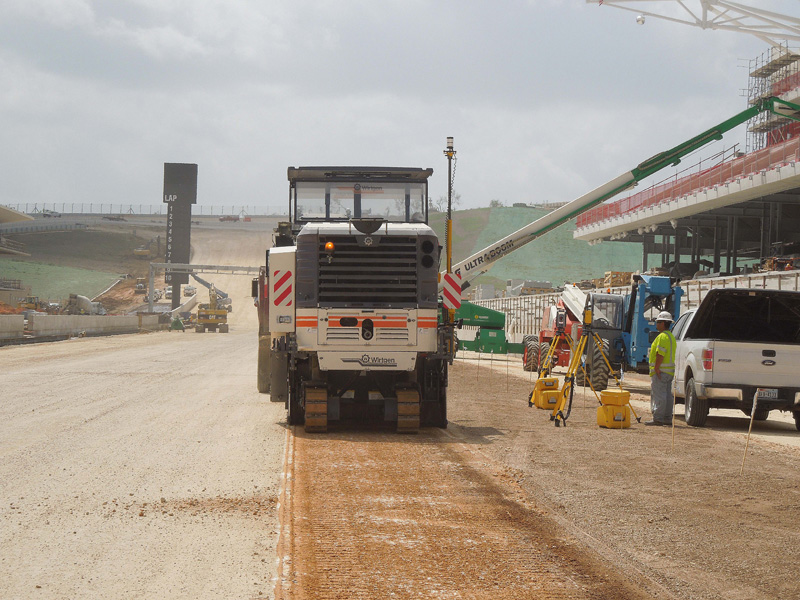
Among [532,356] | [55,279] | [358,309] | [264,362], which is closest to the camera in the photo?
[358,309]

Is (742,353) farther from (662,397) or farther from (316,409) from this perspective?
(316,409)

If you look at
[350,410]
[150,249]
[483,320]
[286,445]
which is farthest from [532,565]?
[150,249]

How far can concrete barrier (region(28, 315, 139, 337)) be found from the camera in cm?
4906

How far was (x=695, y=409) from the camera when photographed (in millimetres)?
16625

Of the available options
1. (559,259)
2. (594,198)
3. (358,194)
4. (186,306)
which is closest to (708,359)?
(358,194)

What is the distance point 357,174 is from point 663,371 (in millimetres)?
6343

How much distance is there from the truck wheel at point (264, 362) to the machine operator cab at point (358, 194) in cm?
269

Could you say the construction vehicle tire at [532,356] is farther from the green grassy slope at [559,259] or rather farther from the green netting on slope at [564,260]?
the green netting on slope at [564,260]

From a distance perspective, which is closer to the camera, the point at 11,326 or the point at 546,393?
the point at 546,393

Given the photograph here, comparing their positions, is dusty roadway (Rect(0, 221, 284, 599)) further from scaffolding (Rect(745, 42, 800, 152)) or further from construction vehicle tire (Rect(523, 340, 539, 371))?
scaffolding (Rect(745, 42, 800, 152))

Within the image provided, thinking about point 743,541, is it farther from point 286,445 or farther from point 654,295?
point 654,295

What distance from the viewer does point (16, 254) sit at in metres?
132

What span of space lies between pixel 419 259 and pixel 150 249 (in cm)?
14513

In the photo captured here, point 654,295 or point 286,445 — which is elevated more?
point 654,295
